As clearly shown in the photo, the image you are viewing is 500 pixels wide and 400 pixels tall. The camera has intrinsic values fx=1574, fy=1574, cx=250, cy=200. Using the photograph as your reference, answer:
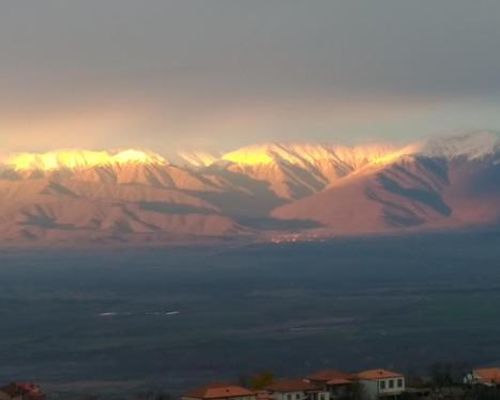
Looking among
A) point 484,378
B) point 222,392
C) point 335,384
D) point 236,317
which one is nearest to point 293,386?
point 335,384

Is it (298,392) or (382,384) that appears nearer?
(298,392)

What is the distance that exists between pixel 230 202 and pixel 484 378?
15181 cm

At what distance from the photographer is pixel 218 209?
170 m

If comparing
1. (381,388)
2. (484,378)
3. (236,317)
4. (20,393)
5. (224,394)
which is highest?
(236,317)

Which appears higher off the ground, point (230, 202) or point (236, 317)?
point (230, 202)

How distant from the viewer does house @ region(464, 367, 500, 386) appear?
30005 millimetres

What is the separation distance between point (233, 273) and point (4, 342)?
46.8m

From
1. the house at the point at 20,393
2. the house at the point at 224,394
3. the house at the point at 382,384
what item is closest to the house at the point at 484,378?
the house at the point at 382,384

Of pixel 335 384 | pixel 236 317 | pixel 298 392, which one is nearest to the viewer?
pixel 298 392

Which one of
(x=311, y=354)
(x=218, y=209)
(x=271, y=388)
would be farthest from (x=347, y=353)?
(x=218, y=209)

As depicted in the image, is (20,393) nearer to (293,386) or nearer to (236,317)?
(293,386)

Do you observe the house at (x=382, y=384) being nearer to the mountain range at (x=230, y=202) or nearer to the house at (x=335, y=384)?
the house at (x=335, y=384)

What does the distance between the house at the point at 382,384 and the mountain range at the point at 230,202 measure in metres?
115

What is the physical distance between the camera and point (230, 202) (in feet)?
598
